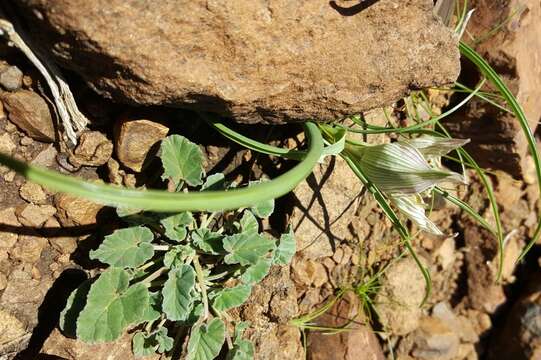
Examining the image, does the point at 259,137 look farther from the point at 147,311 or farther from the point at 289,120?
the point at 147,311

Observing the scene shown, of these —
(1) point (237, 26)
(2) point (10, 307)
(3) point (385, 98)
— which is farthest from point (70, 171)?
(3) point (385, 98)

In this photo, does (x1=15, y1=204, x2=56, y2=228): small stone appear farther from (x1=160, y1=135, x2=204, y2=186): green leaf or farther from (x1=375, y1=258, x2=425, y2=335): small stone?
(x1=375, y1=258, x2=425, y2=335): small stone

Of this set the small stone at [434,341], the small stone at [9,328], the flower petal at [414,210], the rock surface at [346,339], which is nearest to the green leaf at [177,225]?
the small stone at [9,328]

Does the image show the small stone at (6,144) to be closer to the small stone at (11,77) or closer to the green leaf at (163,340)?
the small stone at (11,77)

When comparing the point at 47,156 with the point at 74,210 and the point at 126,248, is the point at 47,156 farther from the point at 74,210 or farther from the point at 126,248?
the point at 126,248

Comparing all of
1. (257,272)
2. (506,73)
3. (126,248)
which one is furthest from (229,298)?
(506,73)

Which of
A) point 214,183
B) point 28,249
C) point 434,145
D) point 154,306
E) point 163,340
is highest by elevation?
point 434,145
